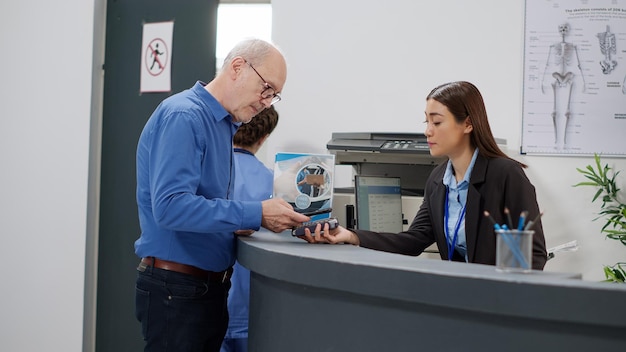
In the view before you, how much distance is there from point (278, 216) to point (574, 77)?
7.09ft

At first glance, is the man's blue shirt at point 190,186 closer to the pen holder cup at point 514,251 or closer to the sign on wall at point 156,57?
the pen holder cup at point 514,251

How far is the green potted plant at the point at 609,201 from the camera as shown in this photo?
3029 mm

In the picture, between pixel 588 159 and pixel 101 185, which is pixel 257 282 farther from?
pixel 101 185

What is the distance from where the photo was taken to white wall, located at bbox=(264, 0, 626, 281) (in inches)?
129

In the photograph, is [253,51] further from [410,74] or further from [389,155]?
[410,74]

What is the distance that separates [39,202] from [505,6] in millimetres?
2777

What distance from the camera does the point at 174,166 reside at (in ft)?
5.51

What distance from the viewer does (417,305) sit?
1.23m

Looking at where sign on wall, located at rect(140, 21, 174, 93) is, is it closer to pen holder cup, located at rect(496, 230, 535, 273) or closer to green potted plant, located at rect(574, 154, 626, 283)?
green potted plant, located at rect(574, 154, 626, 283)

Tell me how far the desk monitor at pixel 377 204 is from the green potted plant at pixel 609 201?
0.96 meters

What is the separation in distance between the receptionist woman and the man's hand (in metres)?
0.23

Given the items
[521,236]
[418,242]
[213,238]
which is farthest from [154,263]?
[521,236]

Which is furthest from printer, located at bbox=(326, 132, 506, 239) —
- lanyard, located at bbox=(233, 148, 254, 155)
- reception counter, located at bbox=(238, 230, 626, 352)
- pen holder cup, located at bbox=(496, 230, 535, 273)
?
pen holder cup, located at bbox=(496, 230, 535, 273)

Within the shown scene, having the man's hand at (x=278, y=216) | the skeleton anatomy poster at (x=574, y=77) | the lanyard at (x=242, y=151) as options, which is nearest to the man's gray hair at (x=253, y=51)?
the man's hand at (x=278, y=216)
